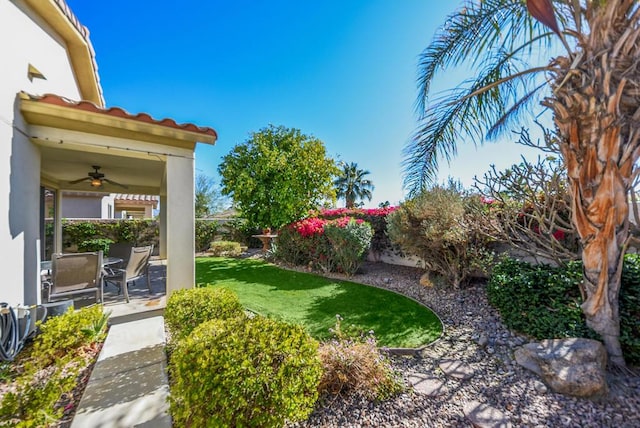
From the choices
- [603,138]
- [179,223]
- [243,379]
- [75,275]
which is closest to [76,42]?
[179,223]

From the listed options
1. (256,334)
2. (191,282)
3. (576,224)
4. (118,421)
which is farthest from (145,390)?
(576,224)

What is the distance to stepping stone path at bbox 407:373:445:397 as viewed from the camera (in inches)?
128

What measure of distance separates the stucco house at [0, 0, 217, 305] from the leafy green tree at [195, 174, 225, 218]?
24563 millimetres

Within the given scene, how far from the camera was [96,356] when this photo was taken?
378 cm

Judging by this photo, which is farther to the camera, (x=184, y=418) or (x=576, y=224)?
(x=576, y=224)

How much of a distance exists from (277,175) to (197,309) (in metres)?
10.5

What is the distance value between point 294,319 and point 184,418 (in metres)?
3.53

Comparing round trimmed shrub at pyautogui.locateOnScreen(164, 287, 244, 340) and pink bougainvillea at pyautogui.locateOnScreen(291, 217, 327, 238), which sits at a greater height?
pink bougainvillea at pyautogui.locateOnScreen(291, 217, 327, 238)

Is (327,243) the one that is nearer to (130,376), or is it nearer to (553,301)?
(553,301)

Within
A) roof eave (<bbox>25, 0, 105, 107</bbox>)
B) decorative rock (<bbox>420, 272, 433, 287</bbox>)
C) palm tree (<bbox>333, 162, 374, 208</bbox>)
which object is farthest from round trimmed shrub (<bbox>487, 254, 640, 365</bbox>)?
palm tree (<bbox>333, 162, 374, 208</bbox>)

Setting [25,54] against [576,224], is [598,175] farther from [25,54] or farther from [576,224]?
[25,54]

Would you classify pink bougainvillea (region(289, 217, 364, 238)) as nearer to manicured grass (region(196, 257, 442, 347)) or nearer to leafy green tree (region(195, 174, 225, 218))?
manicured grass (region(196, 257, 442, 347))

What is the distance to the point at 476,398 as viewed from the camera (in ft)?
10.3

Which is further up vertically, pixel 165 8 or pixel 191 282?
pixel 165 8
